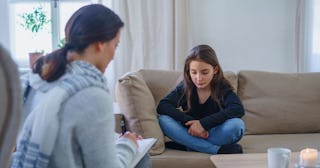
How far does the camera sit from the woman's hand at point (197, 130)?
7.66 feet

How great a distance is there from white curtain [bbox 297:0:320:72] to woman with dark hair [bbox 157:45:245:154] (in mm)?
1307

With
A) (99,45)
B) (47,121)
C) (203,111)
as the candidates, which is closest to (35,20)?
(203,111)

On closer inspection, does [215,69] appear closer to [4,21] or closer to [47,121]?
[47,121]

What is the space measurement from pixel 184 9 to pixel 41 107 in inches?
101

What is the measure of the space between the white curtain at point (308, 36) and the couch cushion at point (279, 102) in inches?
24.6

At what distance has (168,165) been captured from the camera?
2.31 m

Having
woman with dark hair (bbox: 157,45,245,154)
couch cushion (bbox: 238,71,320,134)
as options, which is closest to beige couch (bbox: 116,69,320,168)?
couch cushion (bbox: 238,71,320,134)

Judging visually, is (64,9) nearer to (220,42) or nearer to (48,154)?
(220,42)

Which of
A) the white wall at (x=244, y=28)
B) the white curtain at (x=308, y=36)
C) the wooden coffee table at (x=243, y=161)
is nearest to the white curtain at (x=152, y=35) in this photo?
the white wall at (x=244, y=28)

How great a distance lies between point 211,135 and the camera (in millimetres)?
2354

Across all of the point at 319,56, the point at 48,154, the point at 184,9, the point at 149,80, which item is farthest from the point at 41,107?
the point at 319,56

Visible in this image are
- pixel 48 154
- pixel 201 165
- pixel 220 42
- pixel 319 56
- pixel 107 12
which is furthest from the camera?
pixel 220 42

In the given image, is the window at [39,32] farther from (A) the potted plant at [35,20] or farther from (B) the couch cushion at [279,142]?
(B) the couch cushion at [279,142]

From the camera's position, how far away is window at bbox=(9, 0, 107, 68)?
12.1 ft
